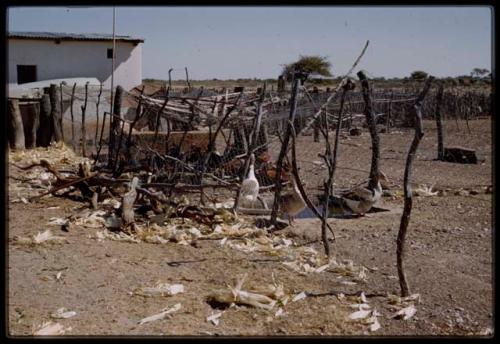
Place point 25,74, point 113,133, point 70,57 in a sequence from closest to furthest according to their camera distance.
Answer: point 113,133 → point 25,74 → point 70,57

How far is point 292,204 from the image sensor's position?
816 centimetres

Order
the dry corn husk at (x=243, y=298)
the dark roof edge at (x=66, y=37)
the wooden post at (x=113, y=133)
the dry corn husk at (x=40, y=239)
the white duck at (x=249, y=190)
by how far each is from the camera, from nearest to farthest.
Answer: the dry corn husk at (x=243, y=298)
the dry corn husk at (x=40, y=239)
the white duck at (x=249, y=190)
the wooden post at (x=113, y=133)
the dark roof edge at (x=66, y=37)

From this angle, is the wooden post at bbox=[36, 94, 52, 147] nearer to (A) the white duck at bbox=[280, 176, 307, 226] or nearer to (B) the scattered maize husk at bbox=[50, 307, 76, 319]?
(A) the white duck at bbox=[280, 176, 307, 226]

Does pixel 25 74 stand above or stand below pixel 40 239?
above

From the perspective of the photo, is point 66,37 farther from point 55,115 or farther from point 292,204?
point 292,204

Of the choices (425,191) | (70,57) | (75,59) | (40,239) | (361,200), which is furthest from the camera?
(75,59)

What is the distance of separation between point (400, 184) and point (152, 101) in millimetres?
5160

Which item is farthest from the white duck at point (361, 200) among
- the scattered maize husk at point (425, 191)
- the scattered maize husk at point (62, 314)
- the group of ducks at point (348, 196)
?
the scattered maize husk at point (62, 314)

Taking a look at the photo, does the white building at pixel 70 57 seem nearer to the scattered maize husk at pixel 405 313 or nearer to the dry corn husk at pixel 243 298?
the dry corn husk at pixel 243 298

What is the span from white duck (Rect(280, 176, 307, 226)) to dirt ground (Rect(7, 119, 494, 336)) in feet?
0.75

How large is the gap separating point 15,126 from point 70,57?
1497cm

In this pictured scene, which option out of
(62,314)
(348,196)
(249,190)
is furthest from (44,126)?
(62,314)

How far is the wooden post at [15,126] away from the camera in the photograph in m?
14.1

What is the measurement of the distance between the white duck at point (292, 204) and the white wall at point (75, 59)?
72.3 ft
